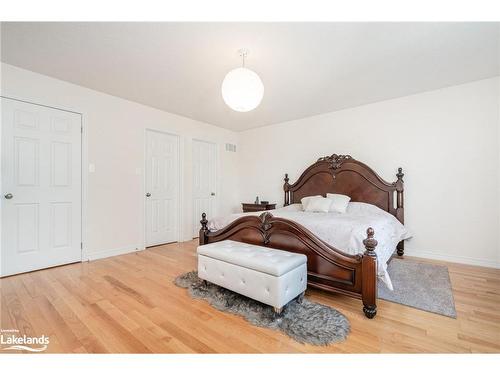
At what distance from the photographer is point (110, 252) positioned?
358 centimetres

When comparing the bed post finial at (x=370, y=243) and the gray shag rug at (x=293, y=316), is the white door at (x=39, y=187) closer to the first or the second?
the gray shag rug at (x=293, y=316)

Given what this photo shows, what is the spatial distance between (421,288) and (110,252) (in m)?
3.95

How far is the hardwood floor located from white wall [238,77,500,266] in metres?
0.73

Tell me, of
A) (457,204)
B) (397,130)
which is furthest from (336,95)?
(457,204)

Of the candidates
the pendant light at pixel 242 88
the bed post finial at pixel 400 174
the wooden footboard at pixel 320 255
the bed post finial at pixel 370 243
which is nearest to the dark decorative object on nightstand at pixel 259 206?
the wooden footboard at pixel 320 255

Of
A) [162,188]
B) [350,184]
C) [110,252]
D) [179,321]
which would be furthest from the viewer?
[162,188]

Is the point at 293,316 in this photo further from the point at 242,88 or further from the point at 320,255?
the point at 242,88

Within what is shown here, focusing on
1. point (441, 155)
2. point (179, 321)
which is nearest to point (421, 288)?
point (441, 155)

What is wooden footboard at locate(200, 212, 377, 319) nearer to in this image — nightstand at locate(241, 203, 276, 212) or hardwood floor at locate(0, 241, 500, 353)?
hardwood floor at locate(0, 241, 500, 353)

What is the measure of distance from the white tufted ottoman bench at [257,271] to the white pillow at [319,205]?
1561 mm

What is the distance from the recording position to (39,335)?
164 centimetres

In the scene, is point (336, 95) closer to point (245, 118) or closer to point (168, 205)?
point (245, 118)

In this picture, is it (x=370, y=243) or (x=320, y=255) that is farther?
(x=320, y=255)
